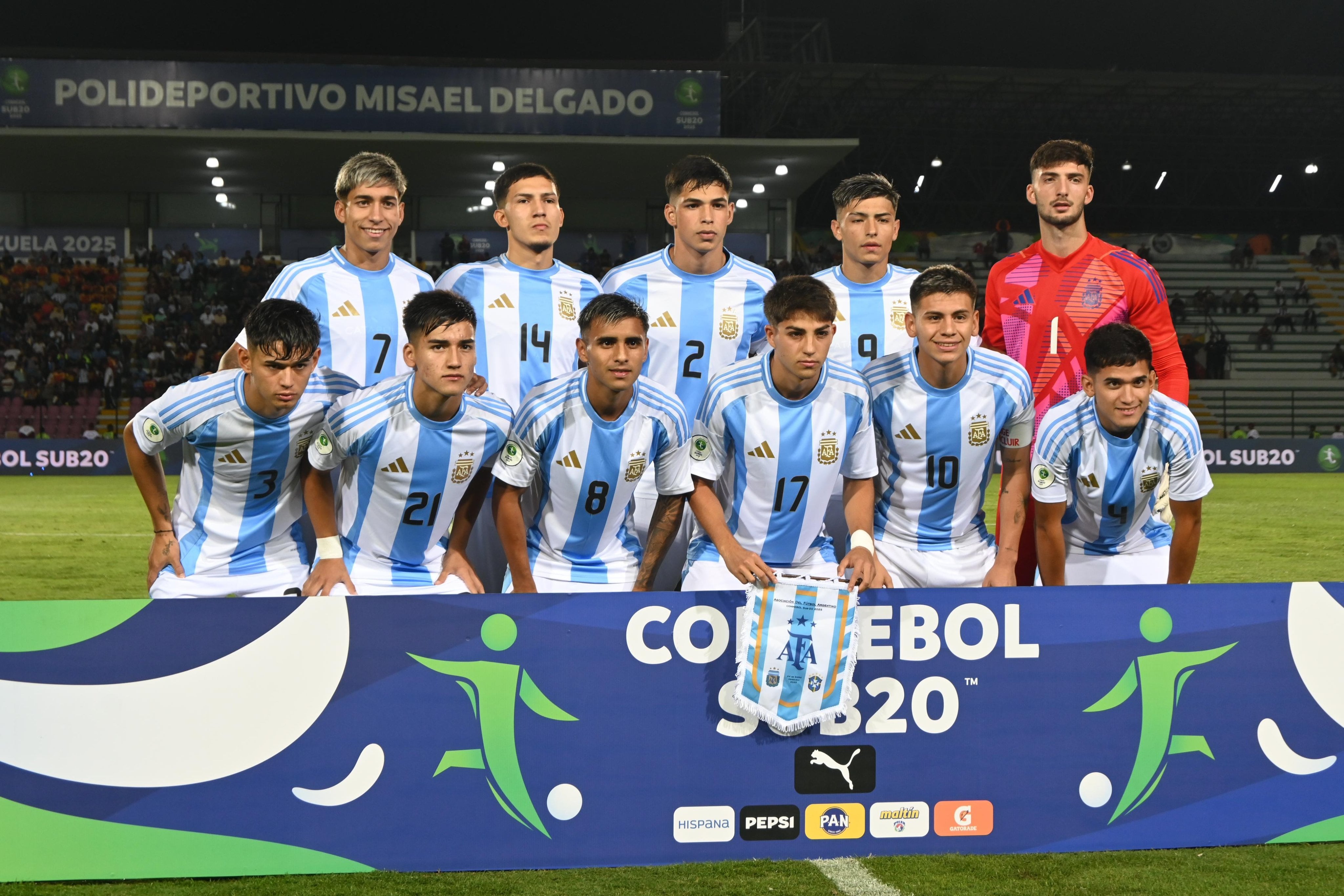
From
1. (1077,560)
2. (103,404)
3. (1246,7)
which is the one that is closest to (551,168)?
(103,404)

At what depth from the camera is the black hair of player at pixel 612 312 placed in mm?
4035

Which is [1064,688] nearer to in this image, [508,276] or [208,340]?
[508,276]


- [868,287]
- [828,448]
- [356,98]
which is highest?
[356,98]

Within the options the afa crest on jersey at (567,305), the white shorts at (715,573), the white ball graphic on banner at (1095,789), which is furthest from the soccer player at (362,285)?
the white ball graphic on banner at (1095,789)

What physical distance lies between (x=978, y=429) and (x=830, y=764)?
175 centimetres

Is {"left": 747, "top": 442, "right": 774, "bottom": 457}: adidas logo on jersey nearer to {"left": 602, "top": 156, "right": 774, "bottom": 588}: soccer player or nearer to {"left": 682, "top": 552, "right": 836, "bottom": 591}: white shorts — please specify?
{"left": 682, "top": 552, "right": 836, "bottom": 591}: white shorts

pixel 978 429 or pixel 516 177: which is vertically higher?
pixel 516 177

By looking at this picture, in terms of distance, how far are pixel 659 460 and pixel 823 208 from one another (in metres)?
30.6

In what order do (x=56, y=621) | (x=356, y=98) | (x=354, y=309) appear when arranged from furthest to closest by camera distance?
1. (x=356, y=98)
2. (x=354, y=309)
3. (x=56, y=621)

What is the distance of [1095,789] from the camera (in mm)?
3277

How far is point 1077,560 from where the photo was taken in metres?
4.70

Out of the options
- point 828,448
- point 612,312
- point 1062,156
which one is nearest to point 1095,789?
point 828,448

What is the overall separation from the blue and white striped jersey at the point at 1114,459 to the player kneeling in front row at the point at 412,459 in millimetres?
2145

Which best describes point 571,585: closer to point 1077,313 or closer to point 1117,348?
point 1117,348
